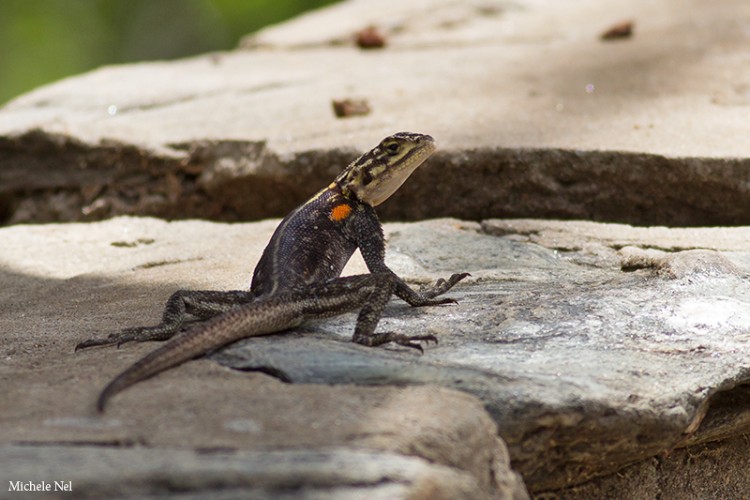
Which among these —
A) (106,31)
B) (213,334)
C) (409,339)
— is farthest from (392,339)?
(106,31)

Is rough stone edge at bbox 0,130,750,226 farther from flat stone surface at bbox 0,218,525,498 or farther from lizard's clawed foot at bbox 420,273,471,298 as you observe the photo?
flat stone surface at bbox 0,218,525,498

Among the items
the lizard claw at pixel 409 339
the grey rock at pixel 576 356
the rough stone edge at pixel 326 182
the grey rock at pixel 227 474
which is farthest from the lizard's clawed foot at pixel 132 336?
the rough stone edge at pixel 326 182

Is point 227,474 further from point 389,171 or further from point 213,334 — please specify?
point 389,171

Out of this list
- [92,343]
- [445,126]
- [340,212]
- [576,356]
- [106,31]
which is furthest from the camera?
[106,31]

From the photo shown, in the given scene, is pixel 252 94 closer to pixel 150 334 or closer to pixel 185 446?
pixel 150 334

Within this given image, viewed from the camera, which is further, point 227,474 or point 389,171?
point 389,171

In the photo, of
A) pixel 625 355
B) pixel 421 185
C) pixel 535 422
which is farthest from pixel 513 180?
pixel 535 422
